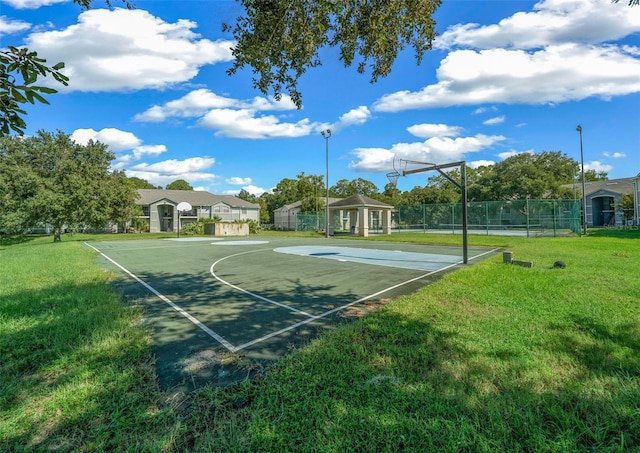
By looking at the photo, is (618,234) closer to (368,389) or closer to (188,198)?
(368,389)

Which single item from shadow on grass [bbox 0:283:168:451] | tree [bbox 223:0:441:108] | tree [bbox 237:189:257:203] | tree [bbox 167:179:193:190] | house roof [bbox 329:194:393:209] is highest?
tree [bbox 167:179:193:190]

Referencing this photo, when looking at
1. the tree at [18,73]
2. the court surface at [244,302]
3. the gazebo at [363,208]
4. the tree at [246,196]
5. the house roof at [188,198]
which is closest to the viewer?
the tree at [18,73]

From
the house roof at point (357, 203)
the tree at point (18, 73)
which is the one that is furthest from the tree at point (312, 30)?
the house roof at point (357, 203)

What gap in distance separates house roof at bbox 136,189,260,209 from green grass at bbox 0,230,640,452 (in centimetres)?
4886

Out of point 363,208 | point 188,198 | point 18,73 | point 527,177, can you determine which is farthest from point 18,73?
point 188,198

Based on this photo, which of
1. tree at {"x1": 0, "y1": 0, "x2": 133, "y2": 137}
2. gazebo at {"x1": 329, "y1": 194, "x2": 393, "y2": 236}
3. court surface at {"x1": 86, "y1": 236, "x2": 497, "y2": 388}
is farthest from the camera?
gazebo at {"x1": 329, "y1": 194, "x2": 393, "y2": 236}

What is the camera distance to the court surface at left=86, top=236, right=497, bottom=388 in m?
3.65

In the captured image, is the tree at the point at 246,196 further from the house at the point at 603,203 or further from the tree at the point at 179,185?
the house at the point at 603,203

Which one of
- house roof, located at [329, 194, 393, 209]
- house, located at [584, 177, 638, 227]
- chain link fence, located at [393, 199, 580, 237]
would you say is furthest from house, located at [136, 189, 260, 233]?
house, located at [584, 177, 638, 227]

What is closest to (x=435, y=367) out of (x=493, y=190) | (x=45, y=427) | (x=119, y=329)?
(x=45, y=427)

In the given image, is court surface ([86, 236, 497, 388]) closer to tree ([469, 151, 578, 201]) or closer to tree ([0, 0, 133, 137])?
tree ([0, 0, 133, 137])

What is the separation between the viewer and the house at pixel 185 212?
4869 centimetres

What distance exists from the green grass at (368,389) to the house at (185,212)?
145 ft

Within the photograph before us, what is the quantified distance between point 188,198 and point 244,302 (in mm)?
50927
